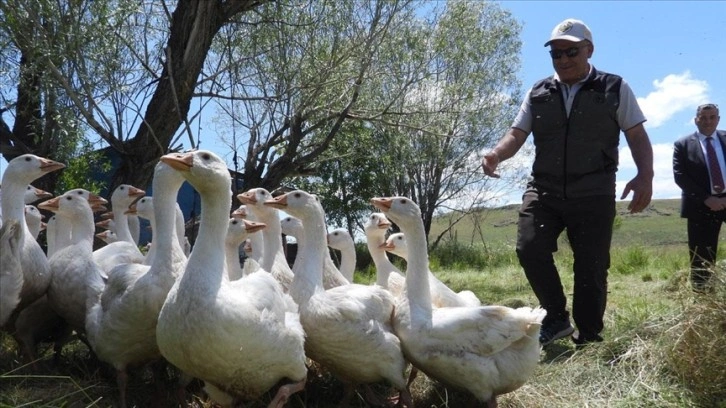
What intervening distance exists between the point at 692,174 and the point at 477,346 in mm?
4285

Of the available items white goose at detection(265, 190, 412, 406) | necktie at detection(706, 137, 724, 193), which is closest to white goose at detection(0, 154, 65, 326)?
white goose at detection(265, 190, 412, 406)

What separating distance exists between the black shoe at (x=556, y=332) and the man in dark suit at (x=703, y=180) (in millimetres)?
2221

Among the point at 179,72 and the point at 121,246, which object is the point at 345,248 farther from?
the point at 179,72

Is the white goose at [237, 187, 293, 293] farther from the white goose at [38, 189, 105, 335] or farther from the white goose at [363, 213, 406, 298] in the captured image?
the white goose at [38, 189, 105, 335]

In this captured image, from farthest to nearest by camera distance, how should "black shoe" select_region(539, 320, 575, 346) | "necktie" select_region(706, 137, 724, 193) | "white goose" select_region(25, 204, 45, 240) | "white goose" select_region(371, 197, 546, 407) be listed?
"necktie" select_region(706, 137, 724, 193)
"white goose" select_region(25, 204, 45, 240)
"black shoe" select_region(539, 320, 575, 346)
"white goose" select_region(371, 197, 546, 407)

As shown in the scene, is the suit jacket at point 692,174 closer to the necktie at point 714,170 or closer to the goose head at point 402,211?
the necktie at point 714,170

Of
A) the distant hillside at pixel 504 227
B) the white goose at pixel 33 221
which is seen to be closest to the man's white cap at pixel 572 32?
the white goose at pixel 33 221

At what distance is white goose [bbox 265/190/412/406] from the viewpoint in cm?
426

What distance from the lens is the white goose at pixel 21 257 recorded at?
4.60m

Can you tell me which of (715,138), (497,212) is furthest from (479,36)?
(715,138)

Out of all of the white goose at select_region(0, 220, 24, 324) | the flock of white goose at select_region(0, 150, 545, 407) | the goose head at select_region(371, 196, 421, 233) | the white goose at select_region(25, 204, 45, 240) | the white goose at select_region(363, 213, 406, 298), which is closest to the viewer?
the flock of white goose at select_region(0, 150, 545, 407)

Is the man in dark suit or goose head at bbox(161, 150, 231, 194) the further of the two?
the man in dark suit

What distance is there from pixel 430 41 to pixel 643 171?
9413 mm

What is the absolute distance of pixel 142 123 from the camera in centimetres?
799
